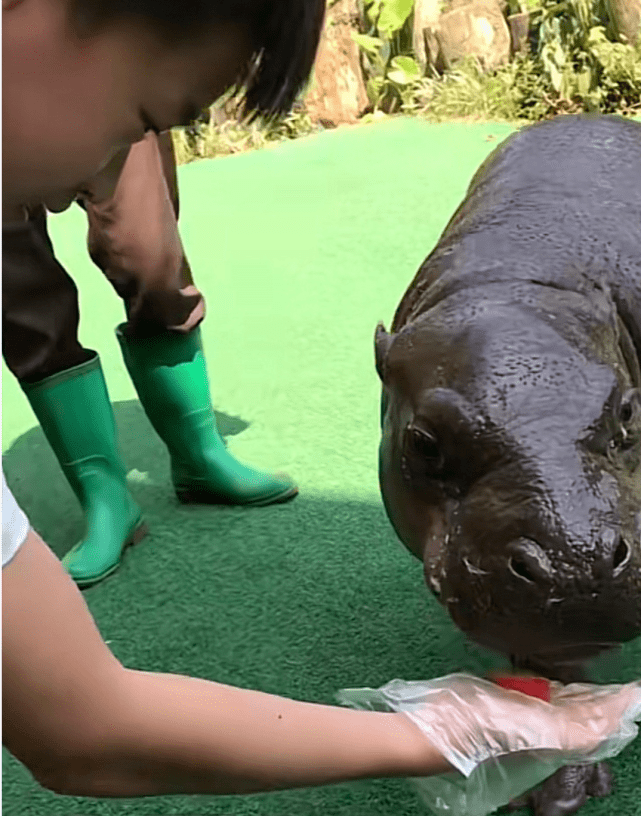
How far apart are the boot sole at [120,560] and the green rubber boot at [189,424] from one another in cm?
19

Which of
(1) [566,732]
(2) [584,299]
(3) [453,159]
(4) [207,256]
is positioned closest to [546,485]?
(1) [566,732]

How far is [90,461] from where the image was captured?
2816 millimetres

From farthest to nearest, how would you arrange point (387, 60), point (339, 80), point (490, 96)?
point (387, 60) → point (339, 80) → point (490, 96)

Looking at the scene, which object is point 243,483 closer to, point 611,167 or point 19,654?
point 611,167

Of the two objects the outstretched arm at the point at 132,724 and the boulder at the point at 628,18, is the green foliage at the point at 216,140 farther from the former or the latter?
the outstretched arm at the point at 132,724

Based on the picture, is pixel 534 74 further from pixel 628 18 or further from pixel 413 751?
pixel 413 751

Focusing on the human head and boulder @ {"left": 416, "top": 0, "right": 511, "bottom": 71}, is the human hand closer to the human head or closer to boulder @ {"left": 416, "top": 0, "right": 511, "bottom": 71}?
the human head

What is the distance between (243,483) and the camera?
2.96 meters

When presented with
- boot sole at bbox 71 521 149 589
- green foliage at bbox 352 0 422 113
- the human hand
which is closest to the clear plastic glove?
the human hand

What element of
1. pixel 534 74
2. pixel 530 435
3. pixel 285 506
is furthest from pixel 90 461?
pixel 534 74

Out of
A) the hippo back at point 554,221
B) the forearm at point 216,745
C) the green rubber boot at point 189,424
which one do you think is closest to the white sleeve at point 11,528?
the forearm at point 216,745

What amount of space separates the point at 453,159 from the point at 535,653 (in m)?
4.73

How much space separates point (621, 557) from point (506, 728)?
0.26m

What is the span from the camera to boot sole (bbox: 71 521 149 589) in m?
2.66
